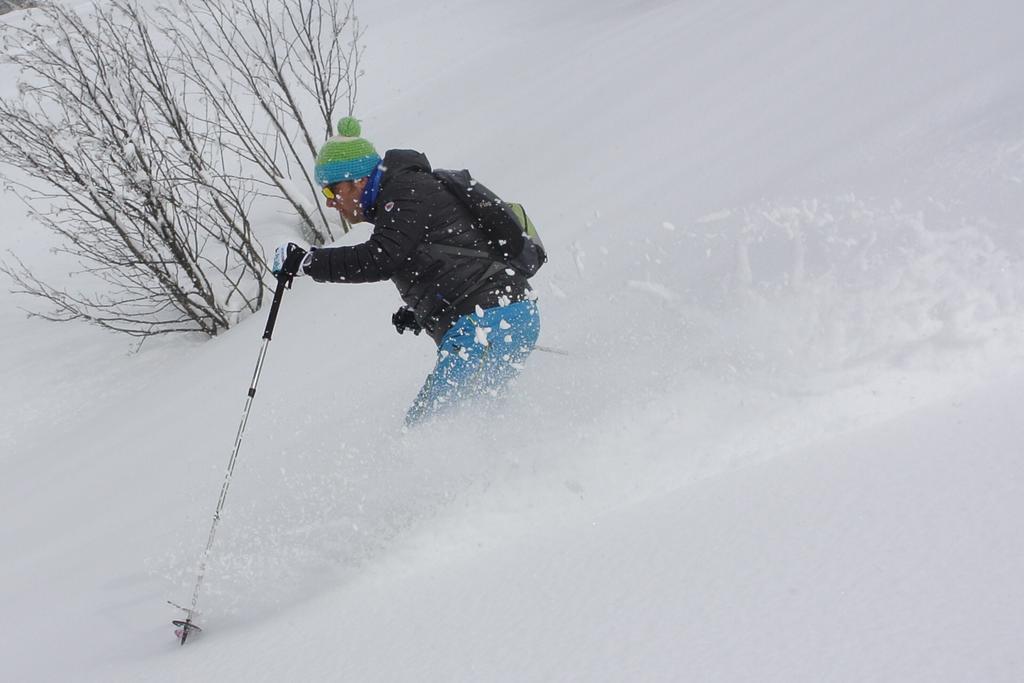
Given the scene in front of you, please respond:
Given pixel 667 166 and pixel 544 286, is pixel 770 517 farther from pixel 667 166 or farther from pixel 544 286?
pixel 667 166

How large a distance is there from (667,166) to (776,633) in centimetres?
488

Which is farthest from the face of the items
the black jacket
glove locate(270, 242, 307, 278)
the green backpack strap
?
the green backpack strap

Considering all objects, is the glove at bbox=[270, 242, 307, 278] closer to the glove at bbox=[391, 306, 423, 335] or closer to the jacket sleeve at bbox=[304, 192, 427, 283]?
the jacket sleeve at bbox=[304, 192, 427, 283]

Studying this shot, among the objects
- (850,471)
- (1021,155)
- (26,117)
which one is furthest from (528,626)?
(26,117)

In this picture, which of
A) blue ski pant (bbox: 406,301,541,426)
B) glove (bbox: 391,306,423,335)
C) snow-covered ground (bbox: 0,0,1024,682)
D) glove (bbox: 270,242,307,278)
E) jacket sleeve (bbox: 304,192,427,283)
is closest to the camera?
snow-covered ground (bbox: 0,0,1024,682)

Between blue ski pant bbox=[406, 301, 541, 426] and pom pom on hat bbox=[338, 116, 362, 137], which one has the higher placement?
pom pom on hat bbox=[338, 116, 362, 137]

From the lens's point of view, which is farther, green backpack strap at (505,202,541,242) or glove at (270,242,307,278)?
green backpack strap at (505,202,541,242)

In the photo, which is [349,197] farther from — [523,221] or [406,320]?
[523,221]

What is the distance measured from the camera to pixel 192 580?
3.05 meters

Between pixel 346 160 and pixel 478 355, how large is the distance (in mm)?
1024

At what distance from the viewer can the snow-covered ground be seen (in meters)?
1.66

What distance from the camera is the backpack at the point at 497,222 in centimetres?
296

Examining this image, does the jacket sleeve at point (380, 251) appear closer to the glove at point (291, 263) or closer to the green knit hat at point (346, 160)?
the glove at point (291, 263)

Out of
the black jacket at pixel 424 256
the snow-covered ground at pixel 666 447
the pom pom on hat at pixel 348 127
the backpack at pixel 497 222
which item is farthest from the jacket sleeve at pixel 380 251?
the snow-covered ground at pixel 666 447
